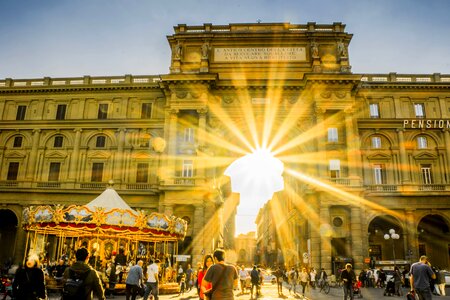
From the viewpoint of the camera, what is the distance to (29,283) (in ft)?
24.2

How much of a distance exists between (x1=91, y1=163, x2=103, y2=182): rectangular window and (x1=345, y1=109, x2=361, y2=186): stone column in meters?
23.8

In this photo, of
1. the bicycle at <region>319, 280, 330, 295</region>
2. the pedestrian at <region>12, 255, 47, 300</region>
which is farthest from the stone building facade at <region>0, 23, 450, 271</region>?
the pedestrian at <region>12, 255, 47, 300</region>

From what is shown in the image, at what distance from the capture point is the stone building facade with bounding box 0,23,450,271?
36.2 meters

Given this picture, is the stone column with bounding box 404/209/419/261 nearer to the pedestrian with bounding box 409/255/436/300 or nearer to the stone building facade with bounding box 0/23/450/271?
the stone building facade with bounding box 0/23/450/271

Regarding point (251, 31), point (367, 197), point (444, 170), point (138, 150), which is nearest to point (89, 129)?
point (138, 150)

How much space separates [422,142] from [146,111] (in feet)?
90.7

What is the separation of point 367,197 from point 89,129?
92.3 ft

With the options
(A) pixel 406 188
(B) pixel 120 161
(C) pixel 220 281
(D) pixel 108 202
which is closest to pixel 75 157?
(B) pixel 120 161

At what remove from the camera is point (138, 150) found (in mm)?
39312

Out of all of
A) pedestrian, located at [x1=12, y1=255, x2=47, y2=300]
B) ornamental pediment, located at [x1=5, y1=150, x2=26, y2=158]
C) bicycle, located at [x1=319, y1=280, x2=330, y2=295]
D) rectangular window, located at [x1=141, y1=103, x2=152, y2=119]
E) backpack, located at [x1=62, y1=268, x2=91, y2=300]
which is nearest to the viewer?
backpack, located at [x1=62, y1=268, x2=91, y2=300]

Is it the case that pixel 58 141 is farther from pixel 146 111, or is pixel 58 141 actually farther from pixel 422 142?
pixel 422 142

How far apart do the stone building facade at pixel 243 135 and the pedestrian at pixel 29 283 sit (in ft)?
91.0

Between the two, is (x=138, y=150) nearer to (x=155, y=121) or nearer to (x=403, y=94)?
(x=155, y=121)

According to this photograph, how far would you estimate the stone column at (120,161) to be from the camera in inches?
1517
